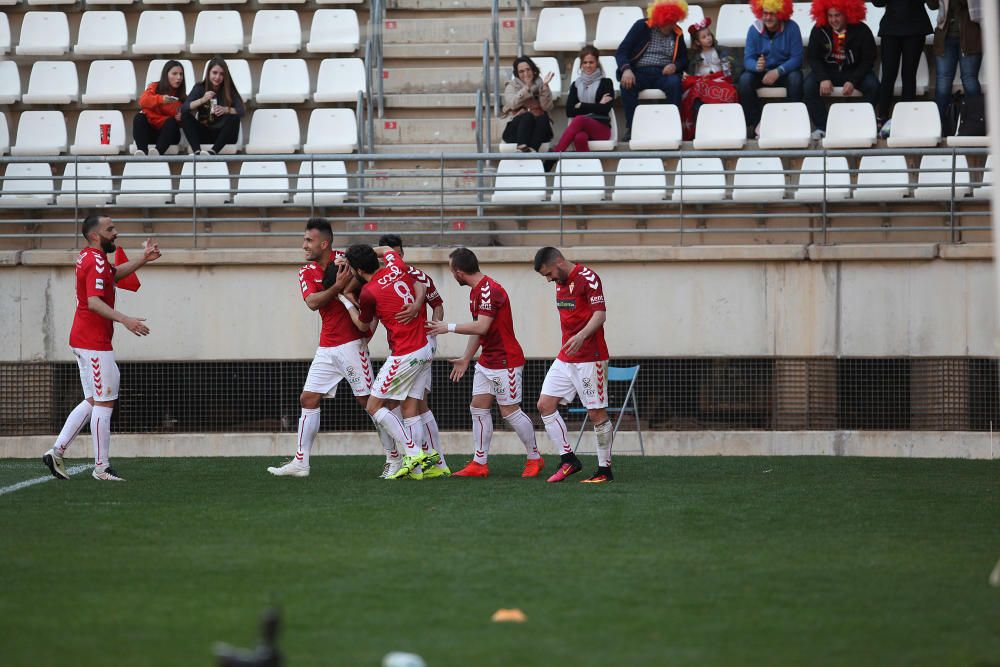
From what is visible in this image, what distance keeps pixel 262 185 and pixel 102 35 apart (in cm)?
437

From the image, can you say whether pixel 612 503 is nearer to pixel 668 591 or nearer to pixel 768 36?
pixel 668 591

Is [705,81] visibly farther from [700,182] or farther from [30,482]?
[30,482]

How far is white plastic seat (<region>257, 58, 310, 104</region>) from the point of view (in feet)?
60.3

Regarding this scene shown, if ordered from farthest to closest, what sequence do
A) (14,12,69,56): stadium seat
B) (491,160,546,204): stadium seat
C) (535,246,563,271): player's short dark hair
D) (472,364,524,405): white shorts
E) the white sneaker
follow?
(14,12,69,56): stadium seat, (491,160,546,204): stadium seat, the white sneaker, (472,364,524,405): white shorts, (535,246,563,271): player's short dark hair

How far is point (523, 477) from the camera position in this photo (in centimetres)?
1233

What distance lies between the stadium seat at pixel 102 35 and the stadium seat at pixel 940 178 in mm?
10794

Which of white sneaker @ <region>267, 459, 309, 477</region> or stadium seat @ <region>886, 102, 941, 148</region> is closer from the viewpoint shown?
white sneaker @ <region>267, 459, 309, 477</region>

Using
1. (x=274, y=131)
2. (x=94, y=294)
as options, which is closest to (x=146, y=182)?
(x=274, y=131)

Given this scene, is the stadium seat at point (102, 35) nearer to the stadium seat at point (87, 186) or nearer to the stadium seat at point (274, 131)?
the stadium seat at point (87, 186)

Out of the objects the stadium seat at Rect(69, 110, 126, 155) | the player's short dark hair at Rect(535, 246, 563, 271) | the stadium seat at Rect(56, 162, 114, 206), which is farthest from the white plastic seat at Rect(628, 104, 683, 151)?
the stadium seat at Rect(69, 110, 126, 155)

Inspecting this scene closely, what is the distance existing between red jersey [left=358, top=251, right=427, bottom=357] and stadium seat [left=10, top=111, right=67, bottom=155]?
803 cm

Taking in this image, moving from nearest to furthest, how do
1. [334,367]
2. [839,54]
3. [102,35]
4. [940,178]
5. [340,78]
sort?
1. [334,367]
2. [940,178]
3. [839,54]
4. [340,78]
5. [102,35]

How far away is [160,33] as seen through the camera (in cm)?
1931

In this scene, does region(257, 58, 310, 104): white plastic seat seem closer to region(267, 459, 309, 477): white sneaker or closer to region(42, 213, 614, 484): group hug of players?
region(42, 213, 614, 484): group hug of players
